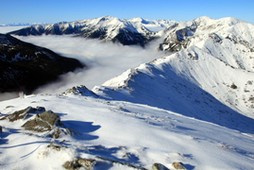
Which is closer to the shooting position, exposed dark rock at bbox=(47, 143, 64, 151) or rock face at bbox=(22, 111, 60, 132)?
exposed dark rock at bbox=(47, 143, 64, 151)

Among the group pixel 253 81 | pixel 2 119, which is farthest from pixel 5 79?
pixel 2 119

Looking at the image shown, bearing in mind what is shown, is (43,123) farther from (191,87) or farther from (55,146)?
A: (191,87)

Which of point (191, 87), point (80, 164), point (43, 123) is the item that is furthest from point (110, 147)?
point (191, 87)

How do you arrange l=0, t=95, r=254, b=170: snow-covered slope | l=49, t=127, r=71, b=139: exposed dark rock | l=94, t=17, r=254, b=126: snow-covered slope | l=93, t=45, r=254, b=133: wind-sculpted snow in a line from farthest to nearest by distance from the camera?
l=94, t=17, r=254, b=126: snow-covered slope
l=93, t=45, r=254, b=133: wind-sculpted snow
l=49, t=127, r=71, b=139: exposed dark rock
l=0, t=95, r=254, b=170: snow-covered slope

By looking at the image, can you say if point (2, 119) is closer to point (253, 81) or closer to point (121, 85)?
point (121, 85)

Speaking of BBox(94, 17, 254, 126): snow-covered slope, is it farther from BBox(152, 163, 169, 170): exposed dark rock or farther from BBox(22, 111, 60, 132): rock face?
BBox(152, 163, 169, 170): exposed dark rock

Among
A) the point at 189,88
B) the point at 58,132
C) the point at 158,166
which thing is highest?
the point at 58,132

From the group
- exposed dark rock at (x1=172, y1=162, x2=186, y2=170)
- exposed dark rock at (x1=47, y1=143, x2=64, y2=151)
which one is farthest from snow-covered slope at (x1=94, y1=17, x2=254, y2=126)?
exposed dark rock at (x1=172, y1=162, x2=186, y2=170)
